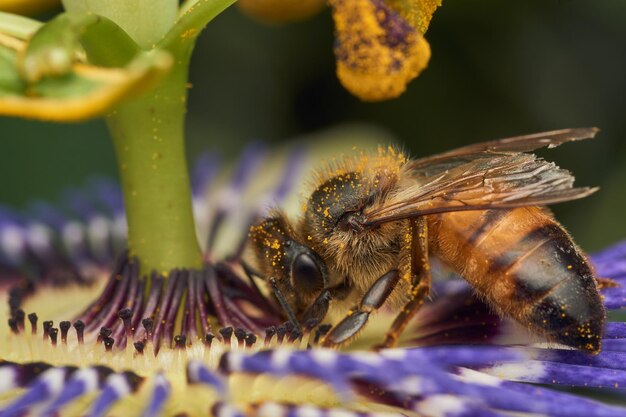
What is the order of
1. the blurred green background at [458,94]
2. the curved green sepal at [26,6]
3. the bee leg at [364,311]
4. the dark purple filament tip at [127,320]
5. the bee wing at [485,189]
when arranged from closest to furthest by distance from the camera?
1. the bee wing at [485,189]
2. the bee leg at [364,311]
3. the dark purple filament tip at [127,320]
4. the curved green sepal at [26,6]
5. the blurred green background at [458,94]

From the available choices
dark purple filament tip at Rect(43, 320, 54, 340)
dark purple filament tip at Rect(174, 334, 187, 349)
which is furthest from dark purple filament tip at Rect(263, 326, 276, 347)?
dark purple filament tip at Rect(43, 320, 54, 340)

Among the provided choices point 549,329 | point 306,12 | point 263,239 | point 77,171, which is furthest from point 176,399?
point 77,171

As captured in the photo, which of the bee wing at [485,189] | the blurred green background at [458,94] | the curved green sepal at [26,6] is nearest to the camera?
the bee wing at [485,189]

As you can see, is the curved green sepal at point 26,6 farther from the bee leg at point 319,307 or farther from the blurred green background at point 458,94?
the blurred green background at point 458,94

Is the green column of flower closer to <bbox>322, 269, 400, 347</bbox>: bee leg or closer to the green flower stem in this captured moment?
the green flower stem

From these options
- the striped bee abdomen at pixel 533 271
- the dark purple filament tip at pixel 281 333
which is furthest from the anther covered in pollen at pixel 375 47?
the dark purple filament tip at pixel 281 333

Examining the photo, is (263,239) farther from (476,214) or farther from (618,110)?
(618,110)
